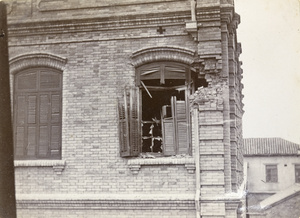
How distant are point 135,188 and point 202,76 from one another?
268cm

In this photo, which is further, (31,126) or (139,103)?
(31,126)

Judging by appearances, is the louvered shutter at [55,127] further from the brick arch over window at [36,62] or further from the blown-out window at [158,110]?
the blown-out window at [158,110]

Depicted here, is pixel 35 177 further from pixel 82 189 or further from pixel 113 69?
pixel 113 69

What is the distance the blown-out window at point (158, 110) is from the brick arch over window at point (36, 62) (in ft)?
5.41

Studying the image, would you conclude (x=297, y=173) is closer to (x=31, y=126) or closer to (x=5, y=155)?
(x=31, y=126)

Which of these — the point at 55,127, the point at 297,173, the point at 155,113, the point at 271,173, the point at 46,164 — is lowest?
the point at 271,173

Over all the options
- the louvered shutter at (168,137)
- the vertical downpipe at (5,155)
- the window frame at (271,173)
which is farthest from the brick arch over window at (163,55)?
the window frame at (271,173)

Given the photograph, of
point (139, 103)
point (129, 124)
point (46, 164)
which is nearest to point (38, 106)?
point (46, 164)

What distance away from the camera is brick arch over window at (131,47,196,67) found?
743 centimetres

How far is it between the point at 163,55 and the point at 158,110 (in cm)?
118

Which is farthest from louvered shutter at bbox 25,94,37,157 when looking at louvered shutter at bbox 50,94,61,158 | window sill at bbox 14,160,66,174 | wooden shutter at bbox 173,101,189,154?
wooden shutter at bbox 173,101,189,154

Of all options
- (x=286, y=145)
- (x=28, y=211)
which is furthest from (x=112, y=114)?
(x=286, y=145)

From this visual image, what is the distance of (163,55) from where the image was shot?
7.53m

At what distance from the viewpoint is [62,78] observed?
793cm
